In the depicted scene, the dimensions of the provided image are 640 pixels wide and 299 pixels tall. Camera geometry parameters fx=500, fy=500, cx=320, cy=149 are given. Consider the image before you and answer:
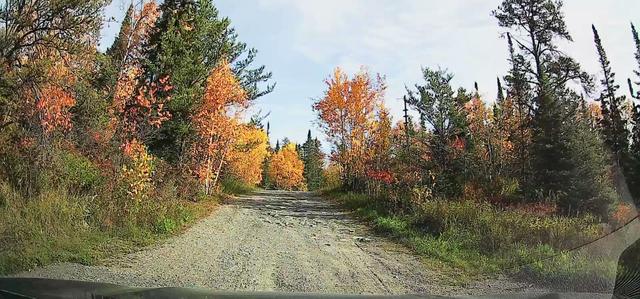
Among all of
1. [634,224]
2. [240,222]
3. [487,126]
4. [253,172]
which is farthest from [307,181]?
[634,224]

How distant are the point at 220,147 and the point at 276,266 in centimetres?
2222

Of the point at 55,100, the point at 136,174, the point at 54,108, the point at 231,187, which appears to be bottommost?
the point at 136,174

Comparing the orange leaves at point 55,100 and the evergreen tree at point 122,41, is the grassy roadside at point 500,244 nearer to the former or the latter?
the orange leaves at point 55,100

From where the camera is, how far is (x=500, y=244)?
36.1 ft

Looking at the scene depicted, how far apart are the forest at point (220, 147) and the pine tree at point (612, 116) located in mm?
238

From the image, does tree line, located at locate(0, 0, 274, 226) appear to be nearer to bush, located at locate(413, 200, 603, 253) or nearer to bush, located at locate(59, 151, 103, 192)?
bush, located at locate(59, 151, 103, 192)

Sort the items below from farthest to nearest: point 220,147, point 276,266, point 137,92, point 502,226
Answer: point 220,147
point 137,92
point 502,226
point 276,266

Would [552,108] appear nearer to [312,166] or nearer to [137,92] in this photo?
[137,92]

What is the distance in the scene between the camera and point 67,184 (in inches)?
484

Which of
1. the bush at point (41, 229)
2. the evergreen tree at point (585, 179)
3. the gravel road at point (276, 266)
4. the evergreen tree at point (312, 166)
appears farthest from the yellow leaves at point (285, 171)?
the bush at point (41, 229)

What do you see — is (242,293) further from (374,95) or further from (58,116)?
(374,95)

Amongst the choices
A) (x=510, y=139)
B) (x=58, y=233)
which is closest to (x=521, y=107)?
(x=510, y=139)

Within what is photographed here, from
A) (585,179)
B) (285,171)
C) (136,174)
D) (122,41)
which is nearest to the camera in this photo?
(136,174)

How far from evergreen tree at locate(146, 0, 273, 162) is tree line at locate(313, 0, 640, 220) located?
945 cm
